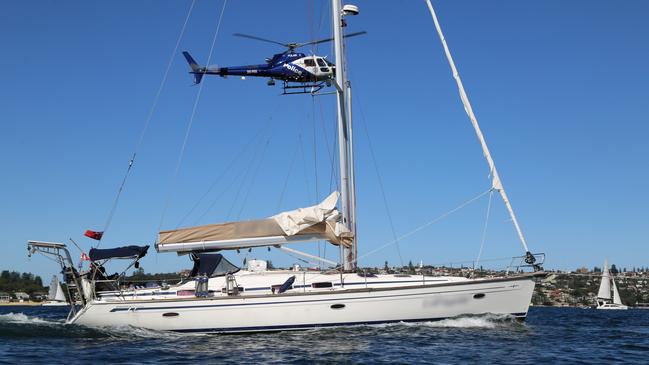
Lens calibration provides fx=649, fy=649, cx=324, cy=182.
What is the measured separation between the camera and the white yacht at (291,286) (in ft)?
69.2

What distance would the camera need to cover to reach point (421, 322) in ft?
70.0

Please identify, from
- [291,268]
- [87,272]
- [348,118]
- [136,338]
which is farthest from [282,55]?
[136,338]

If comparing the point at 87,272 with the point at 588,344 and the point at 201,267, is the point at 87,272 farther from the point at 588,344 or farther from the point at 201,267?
the point at 588,344

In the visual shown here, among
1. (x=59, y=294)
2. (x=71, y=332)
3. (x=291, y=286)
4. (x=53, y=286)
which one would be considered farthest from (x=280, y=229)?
(x=53, y=286)

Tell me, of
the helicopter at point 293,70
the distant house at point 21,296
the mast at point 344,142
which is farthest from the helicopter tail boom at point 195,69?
the distant house at point 21,296

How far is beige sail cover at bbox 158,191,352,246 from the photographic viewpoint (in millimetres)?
23281

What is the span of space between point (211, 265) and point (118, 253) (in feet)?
11.0

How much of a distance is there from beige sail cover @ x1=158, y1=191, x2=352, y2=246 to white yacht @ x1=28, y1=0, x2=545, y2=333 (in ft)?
0.12

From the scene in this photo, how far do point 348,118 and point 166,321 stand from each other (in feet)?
32.6

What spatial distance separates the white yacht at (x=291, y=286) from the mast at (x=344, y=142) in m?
0.04

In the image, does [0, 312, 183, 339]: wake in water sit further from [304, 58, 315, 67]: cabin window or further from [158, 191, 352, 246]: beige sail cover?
[304, 58, 315, 67]: cabin window

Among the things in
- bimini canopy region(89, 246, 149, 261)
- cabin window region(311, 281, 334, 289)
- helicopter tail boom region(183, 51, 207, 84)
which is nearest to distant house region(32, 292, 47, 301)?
helicopter tail boom region(183, 51, 207, 84)

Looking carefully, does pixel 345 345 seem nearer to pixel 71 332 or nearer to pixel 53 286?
pixel 71 332

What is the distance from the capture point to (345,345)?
17797 mm
